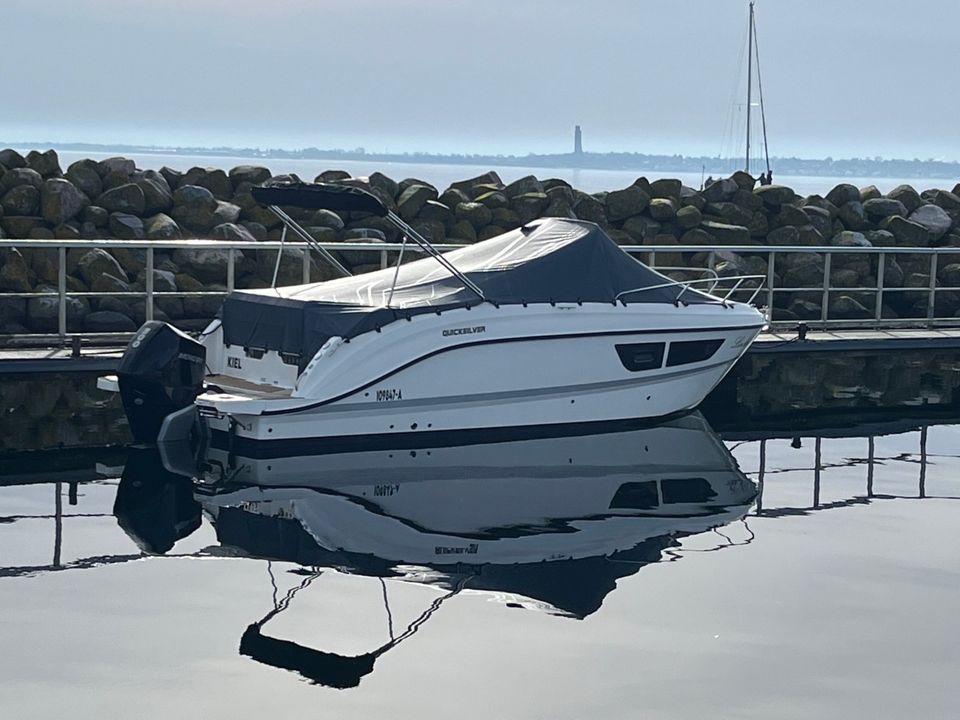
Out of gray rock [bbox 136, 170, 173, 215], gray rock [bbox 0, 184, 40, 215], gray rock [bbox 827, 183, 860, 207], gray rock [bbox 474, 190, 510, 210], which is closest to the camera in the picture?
gray rock [bbox 0, 184, 40, 215]

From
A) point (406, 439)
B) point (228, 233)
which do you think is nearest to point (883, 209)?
point (228, 233)

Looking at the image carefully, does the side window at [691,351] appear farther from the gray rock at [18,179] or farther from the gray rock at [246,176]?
the gray rock at [246,176]

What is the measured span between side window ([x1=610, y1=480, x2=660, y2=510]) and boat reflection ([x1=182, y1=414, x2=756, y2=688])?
0.02 meters

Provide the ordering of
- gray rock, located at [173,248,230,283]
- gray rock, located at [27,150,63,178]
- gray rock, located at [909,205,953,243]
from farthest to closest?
gray rock, located at [909,205,953,243]
gray rock, located at [27,150,63,178]
gray rock, located at [173,248,230,283]

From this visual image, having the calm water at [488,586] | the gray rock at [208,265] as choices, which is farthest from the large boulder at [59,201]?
the calm water at [488,586]

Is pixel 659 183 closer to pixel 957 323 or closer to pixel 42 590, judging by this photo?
pixel 957 323

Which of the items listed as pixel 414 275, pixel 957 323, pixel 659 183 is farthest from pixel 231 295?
pixel 659 183

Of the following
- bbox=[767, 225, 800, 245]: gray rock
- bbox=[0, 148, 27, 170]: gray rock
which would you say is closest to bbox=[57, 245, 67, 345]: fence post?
bbox=[0, 148, 27, 170]: gray rock

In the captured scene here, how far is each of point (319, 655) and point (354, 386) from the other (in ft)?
15.5

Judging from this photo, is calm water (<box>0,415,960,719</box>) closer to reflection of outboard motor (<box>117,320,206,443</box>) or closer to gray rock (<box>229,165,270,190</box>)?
reflection of outboard motor (<box>117,320,206,443</box>)

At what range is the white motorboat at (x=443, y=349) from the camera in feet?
40.5

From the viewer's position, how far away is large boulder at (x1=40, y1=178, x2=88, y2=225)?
71.7 ft

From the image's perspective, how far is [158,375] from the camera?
40.1ft

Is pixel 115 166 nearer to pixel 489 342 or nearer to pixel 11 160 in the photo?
pixel 11 160
